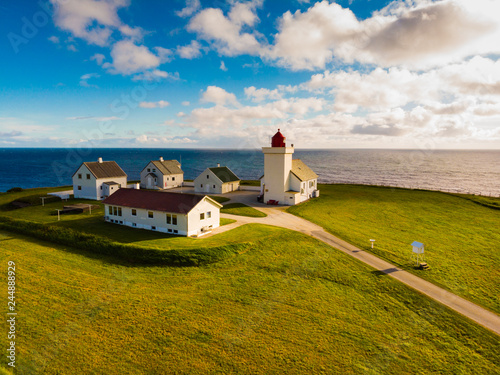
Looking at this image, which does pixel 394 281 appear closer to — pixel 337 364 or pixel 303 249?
pixel 303 249

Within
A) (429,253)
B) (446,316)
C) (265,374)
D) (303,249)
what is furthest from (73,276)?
(429,253)

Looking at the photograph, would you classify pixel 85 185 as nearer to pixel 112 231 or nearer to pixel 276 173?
Answer: pixel 112 231

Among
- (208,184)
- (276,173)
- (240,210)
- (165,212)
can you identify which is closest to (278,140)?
(276,173)

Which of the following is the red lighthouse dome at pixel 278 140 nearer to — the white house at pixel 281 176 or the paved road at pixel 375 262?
the white house at pixel 281 176

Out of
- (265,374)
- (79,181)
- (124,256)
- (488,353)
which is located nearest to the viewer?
(265,374)

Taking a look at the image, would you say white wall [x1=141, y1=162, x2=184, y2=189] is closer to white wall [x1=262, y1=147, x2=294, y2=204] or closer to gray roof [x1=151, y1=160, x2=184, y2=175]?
gray roof [x1=151, y1=160, x2=184, y2=175]

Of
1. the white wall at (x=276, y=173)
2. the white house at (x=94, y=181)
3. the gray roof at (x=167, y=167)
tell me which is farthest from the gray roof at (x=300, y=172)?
the white house at (x=94, y=181)
